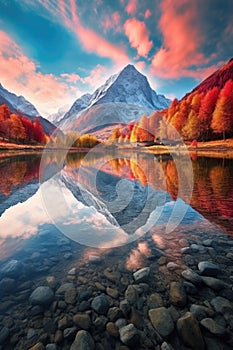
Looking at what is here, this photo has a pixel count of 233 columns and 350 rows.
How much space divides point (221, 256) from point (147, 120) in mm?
61469

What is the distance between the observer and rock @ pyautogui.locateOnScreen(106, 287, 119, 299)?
3364 mm

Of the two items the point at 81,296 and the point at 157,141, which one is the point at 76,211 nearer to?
the point at 81,296

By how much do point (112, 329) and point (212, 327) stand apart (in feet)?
4.77

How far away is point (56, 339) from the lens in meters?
2.60

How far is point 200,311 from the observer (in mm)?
2916

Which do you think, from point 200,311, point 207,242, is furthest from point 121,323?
point 207,242

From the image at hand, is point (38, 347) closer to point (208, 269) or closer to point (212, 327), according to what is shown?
point (212, 327)

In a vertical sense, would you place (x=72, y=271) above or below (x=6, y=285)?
below

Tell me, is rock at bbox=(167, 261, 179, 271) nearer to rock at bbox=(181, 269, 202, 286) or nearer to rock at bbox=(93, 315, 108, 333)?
rock at bbox=(181, 269, 202, 286)

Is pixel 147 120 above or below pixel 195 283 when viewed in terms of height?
above

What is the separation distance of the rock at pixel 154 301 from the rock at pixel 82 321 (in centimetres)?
104

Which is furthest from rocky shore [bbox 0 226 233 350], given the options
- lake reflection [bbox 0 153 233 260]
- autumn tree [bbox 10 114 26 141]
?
autumn tree [bbox 10 114 26 141]

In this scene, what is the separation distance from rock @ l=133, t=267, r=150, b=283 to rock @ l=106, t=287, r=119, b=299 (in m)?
0.49

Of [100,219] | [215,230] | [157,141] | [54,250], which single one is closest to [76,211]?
[100,219]
